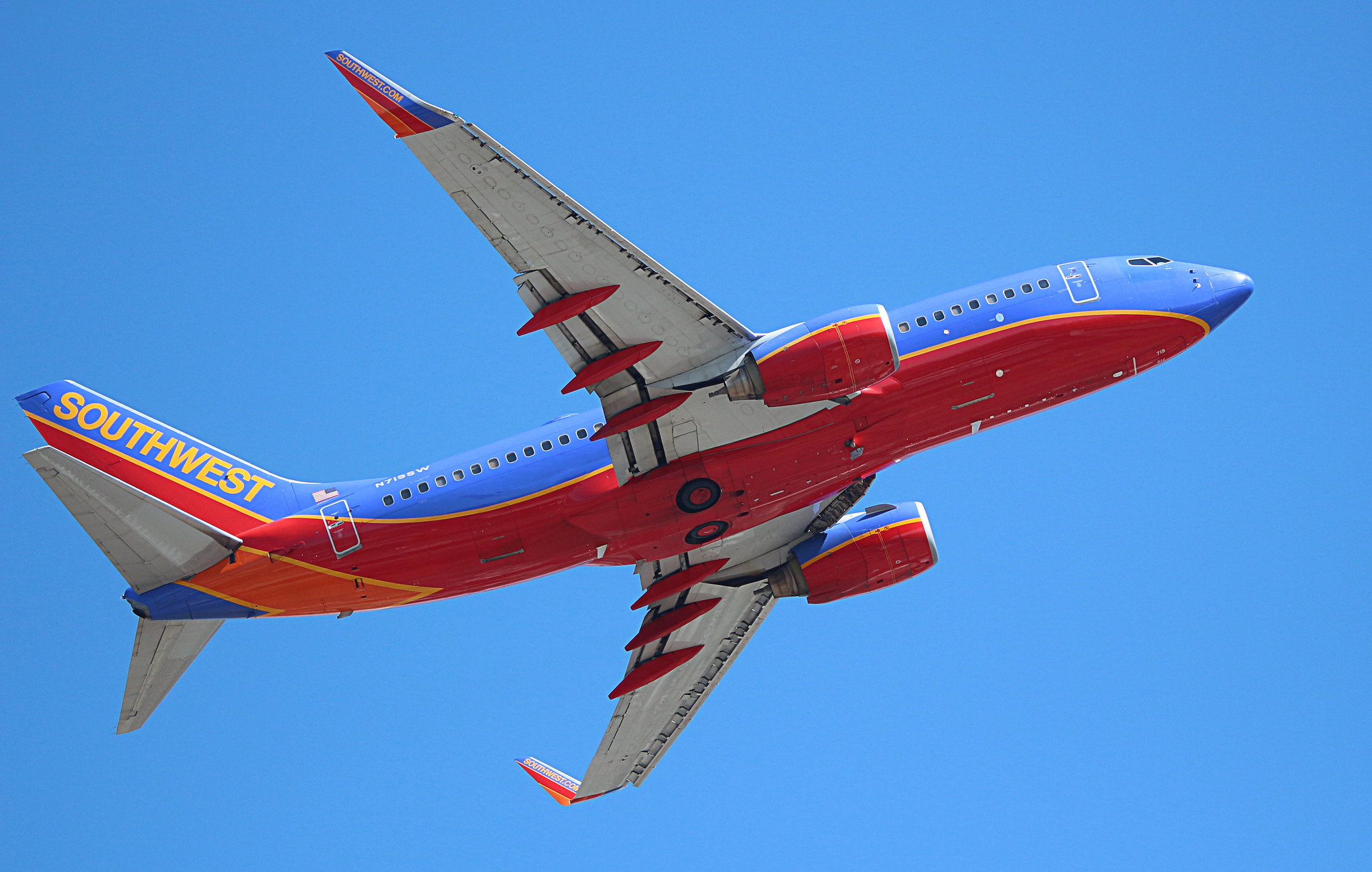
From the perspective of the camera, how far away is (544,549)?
3170 cm

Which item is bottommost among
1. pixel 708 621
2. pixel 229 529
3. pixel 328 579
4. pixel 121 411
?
pixel 708 621

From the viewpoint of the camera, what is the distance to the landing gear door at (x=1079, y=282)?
3178cm

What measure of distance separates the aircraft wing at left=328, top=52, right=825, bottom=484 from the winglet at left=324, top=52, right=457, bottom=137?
0.02m

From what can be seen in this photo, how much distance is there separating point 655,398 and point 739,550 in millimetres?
8680

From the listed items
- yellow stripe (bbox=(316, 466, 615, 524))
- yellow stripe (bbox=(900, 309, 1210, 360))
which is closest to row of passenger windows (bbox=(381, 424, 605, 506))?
yellow stripe (bbox=(316, 466, 615, 524))

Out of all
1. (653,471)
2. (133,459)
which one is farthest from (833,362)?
(133,459)

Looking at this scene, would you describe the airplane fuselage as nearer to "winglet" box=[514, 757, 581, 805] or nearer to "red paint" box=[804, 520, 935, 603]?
"red paint" box=[804, 520, 935, 603]

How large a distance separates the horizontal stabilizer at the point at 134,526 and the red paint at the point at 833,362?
14434mm

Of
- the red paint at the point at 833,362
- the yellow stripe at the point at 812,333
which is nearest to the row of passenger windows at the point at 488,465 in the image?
the yellow stripe at the point at 812,333

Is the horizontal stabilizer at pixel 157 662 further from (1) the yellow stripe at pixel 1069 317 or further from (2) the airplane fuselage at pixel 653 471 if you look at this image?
(1) the yellow stripe at pixel 1069 317

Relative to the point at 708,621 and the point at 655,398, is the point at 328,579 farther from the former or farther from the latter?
the point at 708,621

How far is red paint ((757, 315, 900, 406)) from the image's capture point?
28.7m

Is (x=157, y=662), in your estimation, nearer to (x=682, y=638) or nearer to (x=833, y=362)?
(x=682, y=638)

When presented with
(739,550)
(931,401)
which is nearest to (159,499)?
(739,550)
